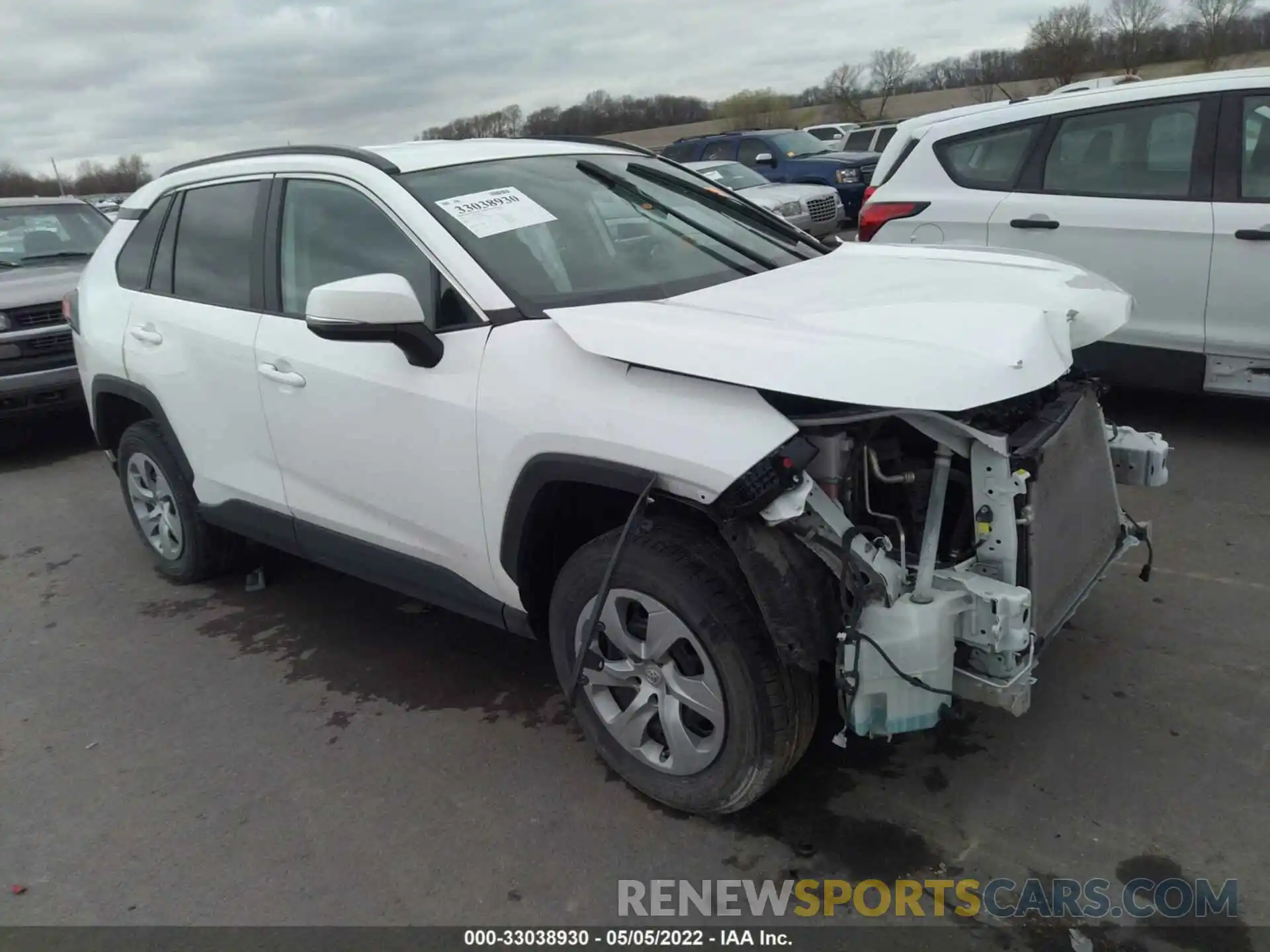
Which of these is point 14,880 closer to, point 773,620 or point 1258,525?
point 773,620

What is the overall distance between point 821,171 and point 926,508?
1461cm

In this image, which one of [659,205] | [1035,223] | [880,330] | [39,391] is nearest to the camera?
[880,330]

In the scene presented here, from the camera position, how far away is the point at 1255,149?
5082 millimetres

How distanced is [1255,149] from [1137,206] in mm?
574

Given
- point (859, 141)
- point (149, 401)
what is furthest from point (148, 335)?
point (859, 141)

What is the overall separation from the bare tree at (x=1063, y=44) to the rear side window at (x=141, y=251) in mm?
38667

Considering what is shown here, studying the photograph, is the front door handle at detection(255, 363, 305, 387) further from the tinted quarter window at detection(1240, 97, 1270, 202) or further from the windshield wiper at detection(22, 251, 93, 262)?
the windshield wiper at detection(22, 251, 93, 262)

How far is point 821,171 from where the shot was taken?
16328mm

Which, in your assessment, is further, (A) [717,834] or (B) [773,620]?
(A) [717,834]

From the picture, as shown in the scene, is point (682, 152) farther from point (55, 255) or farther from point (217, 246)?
point (217, 246)

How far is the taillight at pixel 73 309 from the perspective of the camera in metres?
5.05

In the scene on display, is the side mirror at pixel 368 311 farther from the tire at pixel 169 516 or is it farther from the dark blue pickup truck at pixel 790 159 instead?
the dark blue pickup truck at pixel 790 159

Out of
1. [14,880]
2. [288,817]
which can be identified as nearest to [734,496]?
[288,817]

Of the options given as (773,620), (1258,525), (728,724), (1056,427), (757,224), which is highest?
(757,224)
